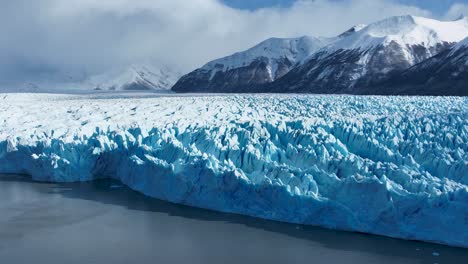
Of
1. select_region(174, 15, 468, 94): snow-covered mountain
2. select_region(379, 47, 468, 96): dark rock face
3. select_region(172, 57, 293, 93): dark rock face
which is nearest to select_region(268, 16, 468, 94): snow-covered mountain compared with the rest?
select_region(174, 15, 468, 94): snow-covered mountain

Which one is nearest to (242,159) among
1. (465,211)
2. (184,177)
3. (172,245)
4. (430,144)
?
(184,177)

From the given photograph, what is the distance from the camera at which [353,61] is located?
41.3 m

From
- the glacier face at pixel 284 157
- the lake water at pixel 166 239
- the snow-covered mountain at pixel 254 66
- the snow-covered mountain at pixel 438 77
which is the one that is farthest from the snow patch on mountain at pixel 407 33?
the lake water at pixel 166 239

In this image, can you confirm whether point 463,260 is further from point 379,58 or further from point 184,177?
point 379,58

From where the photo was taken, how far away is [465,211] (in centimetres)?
660

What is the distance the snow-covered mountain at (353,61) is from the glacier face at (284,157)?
899 inches

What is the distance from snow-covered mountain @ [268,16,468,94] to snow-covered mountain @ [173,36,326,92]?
19.1ft

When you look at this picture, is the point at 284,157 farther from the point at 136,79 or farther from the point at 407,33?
the point at 136,79

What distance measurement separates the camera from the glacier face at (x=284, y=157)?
23.6ft

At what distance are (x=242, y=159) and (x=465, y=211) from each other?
3779mm

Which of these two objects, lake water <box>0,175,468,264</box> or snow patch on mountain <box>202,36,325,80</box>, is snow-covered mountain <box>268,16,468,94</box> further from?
lake water <box>0,175,468,264</box>

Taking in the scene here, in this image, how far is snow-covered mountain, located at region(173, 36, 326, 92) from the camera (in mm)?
52344

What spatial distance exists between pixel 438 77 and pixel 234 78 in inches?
1016

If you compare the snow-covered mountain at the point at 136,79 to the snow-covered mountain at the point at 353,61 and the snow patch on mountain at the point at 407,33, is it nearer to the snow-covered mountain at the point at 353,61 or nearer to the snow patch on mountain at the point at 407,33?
the snow-covered mountain at the point at 353,61
